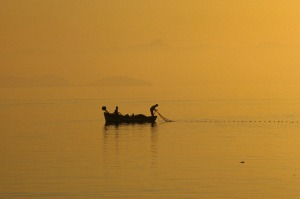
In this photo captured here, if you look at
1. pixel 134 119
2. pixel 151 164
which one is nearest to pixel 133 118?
pixel 134 119

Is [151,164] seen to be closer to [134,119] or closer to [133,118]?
[134,119]

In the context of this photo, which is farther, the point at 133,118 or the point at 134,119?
the point at 133,118

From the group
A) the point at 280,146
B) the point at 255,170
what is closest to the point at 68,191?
the point at 255,170

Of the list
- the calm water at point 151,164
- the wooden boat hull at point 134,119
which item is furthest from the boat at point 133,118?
the calm water at point 151,164

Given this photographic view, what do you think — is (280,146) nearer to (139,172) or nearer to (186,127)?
(139,172)

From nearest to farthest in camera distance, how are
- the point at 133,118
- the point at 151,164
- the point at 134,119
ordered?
the point at 151,164
the point at 134,119
the point at 133,118

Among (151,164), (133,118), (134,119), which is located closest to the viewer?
(151,164)

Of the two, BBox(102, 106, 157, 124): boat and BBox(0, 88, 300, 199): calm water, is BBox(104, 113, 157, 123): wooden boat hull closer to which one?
BBox(102, 106, 157, 124): boat

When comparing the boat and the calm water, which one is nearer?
the calm water

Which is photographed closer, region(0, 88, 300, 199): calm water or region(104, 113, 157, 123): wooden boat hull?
region(0, 88, 300, 199): calm water

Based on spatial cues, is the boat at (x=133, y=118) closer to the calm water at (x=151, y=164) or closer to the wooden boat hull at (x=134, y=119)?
the wooden boat hull at (x=134, y=119)

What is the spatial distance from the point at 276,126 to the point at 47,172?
155ft

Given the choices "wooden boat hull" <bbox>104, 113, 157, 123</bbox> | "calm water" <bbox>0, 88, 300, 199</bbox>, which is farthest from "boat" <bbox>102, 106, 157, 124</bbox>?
"calm water" <bbox>0, 88, 300, 199</bbox>

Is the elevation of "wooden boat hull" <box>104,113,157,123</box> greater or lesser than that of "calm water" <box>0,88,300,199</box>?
greater
